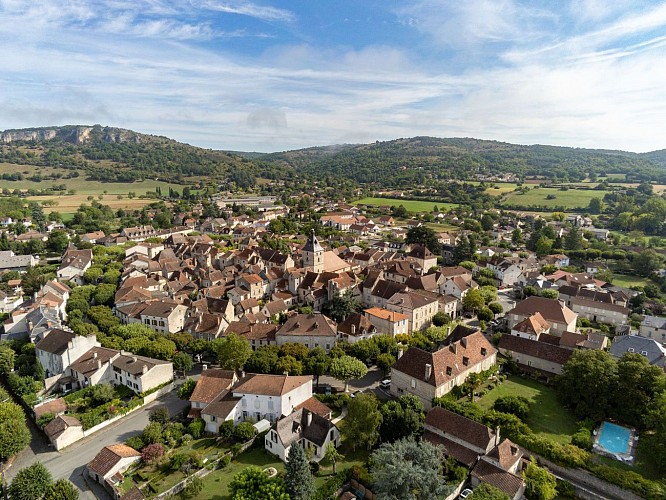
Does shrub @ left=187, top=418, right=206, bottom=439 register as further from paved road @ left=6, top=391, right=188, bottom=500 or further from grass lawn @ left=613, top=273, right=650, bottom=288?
grass lawn @ left=613, top=273, right=650, bottom=288

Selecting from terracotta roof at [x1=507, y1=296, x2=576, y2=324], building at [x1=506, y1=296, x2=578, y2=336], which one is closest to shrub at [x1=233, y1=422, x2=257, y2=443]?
building at [x1=506, y1=296, x2=578, y2=336]

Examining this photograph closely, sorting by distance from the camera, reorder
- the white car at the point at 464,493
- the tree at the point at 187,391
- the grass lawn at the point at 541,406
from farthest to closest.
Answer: the tree at the point at 187,391, the grass lawn at the point at 541,406, the white car at the point at 464,493

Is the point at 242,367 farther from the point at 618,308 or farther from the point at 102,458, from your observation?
the point at 618,308

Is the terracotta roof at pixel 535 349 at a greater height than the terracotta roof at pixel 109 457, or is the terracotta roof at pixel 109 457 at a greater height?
the terracotta roof at pixel 535 349

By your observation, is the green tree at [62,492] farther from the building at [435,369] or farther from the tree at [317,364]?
the building at [435,369]

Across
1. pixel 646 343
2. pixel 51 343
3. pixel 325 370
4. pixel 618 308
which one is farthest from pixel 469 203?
pixel 51 343

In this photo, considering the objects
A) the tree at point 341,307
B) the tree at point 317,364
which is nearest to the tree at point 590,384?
the tree at point 317,364

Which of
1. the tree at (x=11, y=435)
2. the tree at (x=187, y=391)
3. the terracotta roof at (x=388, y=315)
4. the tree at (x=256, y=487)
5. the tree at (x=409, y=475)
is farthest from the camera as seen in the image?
the terracotta roof at (x=388, y=315)
